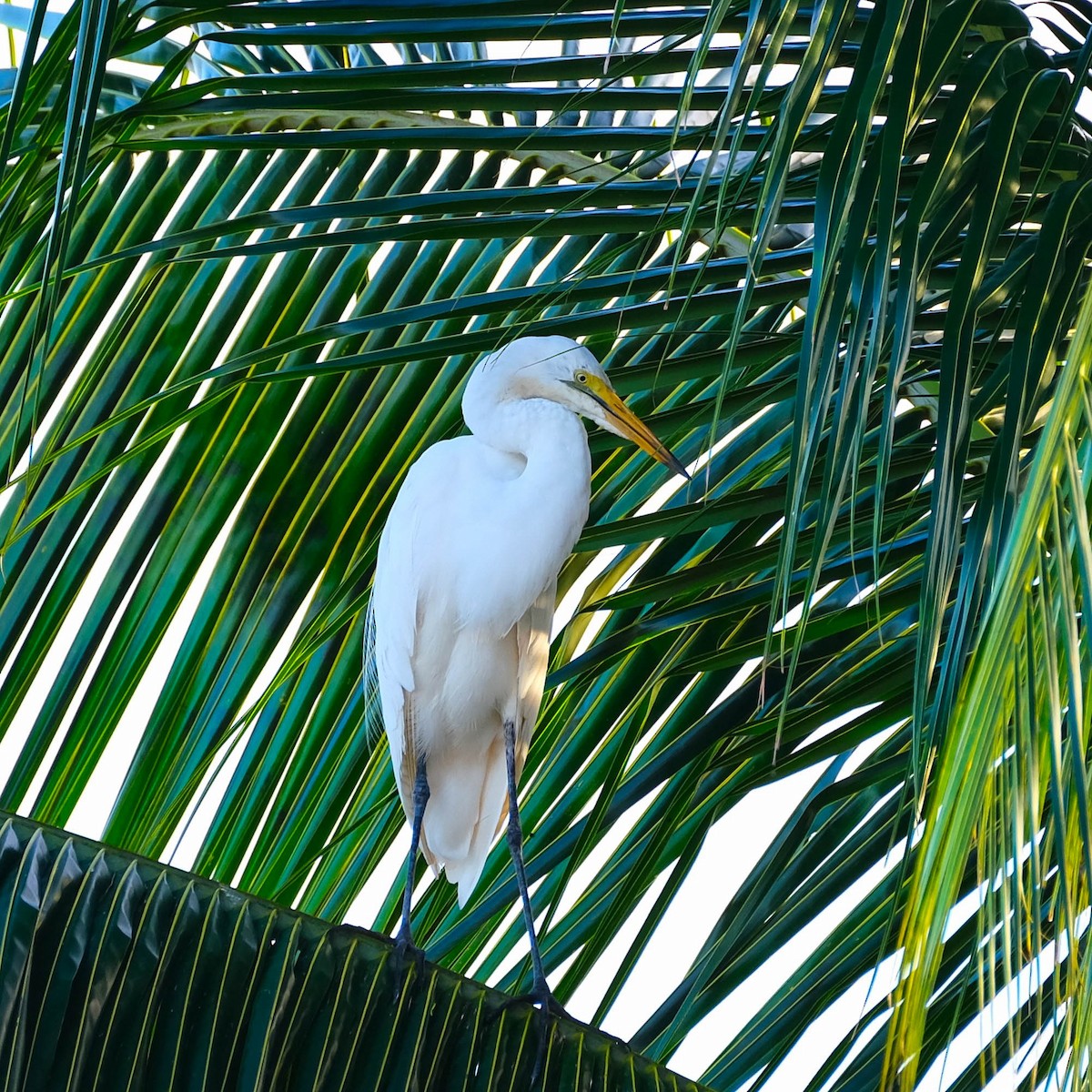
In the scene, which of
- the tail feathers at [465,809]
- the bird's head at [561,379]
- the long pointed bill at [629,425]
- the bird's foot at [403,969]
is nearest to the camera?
the bird's foot at [403,969]

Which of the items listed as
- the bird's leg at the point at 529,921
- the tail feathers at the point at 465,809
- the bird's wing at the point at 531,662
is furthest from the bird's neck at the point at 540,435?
the tail feathers at the point at 465,809

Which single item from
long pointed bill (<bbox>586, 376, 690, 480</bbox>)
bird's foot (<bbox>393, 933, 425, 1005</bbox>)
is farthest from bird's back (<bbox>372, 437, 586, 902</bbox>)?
bird's foot (<bbox>393, 933, 425, 1005</bbox>)

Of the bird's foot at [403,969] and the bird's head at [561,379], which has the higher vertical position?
the bird's head at [561,379]

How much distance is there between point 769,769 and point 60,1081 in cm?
Answer: 48

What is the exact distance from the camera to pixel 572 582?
1.60 meters

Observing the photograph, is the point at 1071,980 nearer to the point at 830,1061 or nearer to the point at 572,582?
the point at 830,1061

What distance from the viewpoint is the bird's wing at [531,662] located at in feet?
5.78

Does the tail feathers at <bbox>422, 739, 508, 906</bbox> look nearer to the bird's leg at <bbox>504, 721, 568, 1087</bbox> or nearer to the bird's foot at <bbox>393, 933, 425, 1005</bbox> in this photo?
the bird's leg at <bbox>504, 721, 568, 1087</bbox>

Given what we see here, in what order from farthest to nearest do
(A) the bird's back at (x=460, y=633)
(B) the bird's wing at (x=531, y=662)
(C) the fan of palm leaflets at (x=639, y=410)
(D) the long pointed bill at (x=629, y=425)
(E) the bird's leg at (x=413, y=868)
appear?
(B) the bird's wing at (x=531, y=662)
(A) the bird's back at (x=460, y=633)
(D) the long pointed bill at (x=629, y=425)
(E) the bird's leg at (x=413, y=868)
(C) the fan of palm leaflets at (x=639, y=410)

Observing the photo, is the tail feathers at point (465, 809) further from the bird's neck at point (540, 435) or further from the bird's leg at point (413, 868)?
the bird's neck at point (540, 435)

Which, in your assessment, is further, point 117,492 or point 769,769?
point 117,492

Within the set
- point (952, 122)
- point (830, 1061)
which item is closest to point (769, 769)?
point (830, 1061)

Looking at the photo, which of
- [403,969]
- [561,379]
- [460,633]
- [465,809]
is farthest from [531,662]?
[403,969]

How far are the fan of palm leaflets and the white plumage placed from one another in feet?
0.23
